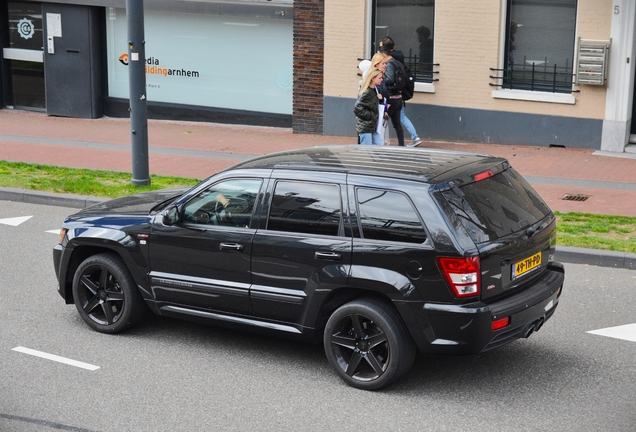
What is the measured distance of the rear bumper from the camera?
6277 millimetres

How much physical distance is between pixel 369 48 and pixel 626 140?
16.1ft

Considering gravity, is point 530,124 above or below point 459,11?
below

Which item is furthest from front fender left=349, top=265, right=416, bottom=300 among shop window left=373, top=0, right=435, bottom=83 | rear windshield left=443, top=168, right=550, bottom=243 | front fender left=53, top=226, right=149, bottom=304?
shop window left=373, top=0, right=435, bottom=83

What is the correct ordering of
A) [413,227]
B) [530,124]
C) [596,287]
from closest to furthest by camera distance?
[413,227], [596,287], [530,124]

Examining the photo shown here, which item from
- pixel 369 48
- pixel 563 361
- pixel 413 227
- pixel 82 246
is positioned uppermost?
pixel 369 48

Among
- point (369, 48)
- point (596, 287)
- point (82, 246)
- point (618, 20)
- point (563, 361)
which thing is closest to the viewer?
point (563, 361)

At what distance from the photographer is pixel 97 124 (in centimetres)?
1984

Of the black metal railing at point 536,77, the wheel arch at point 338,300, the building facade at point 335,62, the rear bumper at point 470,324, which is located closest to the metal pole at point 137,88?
the building facade at point 335,62

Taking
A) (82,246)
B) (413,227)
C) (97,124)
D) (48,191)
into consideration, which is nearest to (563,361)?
(413,227)

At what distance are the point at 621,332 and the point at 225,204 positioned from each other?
3.49 meters

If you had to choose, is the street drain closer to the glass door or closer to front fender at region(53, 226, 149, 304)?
front fender at region(53, 226, 149, 304)

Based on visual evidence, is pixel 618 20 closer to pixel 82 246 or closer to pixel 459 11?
pixel 459 11

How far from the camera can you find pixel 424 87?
667 inches

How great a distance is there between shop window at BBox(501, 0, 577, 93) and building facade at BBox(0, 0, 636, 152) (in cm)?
2
